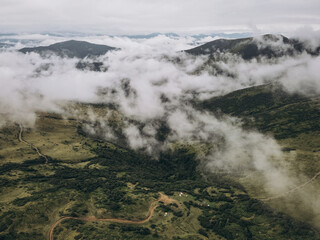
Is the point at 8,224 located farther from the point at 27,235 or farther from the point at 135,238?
the point at 135,238

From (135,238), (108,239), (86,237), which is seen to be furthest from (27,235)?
(135,238)

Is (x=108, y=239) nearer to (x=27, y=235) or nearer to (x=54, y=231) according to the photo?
(x=54, y=231)

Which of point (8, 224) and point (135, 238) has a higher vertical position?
point (8, 224)

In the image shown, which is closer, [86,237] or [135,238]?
[86,237]

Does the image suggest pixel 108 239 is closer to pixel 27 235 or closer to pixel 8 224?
pixel 27 235

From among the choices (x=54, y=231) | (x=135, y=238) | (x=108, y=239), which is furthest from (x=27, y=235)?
(x=135, y=238)

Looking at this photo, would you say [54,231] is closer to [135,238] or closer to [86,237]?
[86,237]

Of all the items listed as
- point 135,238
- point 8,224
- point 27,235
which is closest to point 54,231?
point 27,235
